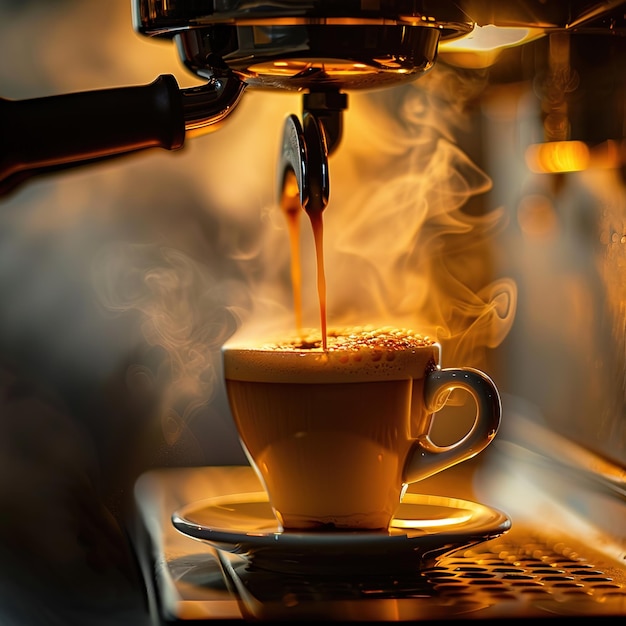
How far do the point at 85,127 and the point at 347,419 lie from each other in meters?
0.18

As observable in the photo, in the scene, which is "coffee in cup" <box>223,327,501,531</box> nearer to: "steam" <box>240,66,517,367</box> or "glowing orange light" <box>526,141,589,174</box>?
"glowing orange light" <box>526,141,589,174</box>

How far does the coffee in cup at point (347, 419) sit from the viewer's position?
0.50 metres

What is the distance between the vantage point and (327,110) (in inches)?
19.9

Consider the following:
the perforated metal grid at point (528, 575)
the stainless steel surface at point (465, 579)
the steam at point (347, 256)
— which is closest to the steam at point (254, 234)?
the steam at point (347, 256)

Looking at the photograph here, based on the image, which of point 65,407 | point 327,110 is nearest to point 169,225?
point 65,407

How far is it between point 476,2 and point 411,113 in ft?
1.15

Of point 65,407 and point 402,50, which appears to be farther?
point 65,407

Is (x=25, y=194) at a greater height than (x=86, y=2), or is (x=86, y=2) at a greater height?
(x=86, y=2)

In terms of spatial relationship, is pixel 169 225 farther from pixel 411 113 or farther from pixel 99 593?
pixel 99 593

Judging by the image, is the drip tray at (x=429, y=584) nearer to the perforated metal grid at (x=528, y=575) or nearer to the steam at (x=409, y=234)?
the perforated metal grid at (x=528, y=575)

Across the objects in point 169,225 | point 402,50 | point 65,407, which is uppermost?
point 402,50

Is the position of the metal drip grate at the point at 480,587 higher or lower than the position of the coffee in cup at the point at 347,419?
lower

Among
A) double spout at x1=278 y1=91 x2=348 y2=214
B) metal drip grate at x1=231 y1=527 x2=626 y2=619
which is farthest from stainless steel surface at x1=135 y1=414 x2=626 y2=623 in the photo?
double spout at x1=278 y1=91 x2=348 y2=214

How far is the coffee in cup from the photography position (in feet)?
1.65
